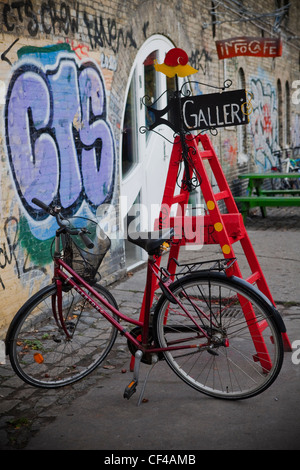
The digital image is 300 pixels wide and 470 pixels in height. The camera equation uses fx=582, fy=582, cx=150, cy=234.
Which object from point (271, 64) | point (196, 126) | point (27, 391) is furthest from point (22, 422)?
point (271, 64)

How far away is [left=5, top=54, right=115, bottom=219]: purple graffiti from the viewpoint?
5.15 metres

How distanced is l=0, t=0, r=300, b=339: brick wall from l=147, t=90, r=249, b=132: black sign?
4.91 ft

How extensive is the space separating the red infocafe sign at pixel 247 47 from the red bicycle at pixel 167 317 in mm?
6817

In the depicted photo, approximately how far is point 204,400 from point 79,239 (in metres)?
1.37

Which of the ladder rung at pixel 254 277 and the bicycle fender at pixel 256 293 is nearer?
the bicycle fender at pixel 256 293

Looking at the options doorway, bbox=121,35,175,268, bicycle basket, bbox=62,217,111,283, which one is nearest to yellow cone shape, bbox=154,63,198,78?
bicycle basket, bbox=62,217,111,283

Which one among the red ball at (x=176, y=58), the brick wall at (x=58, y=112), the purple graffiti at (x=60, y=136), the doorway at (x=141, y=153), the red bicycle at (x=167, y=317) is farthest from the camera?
the doorway at (x=141, y=153)

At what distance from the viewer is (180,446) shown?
3121 mm

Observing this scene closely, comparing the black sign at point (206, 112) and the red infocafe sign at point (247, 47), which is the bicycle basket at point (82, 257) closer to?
the black sign at point (206, 112)

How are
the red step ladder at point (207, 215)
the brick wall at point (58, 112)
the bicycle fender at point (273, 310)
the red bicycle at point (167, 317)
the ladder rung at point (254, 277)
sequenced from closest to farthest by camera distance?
the bicycle fender at point (273, 310) → the red bicycle at point (167, 317) → the red step ladder at point (207, 215) → the ladder rung at point (254, 277) → the brick wall at point (58, 112)

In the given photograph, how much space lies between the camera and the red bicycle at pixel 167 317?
142 inches

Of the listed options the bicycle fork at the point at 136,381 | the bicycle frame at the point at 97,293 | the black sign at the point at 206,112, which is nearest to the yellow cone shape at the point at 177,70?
the black sign at the point at 206,112

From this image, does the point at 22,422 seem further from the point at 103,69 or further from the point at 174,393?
the point at 103,69

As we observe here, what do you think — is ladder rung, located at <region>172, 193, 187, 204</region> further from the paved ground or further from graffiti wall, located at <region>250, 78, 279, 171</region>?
graffiti wall, located at <region>250, 78, 279, 171</region>
